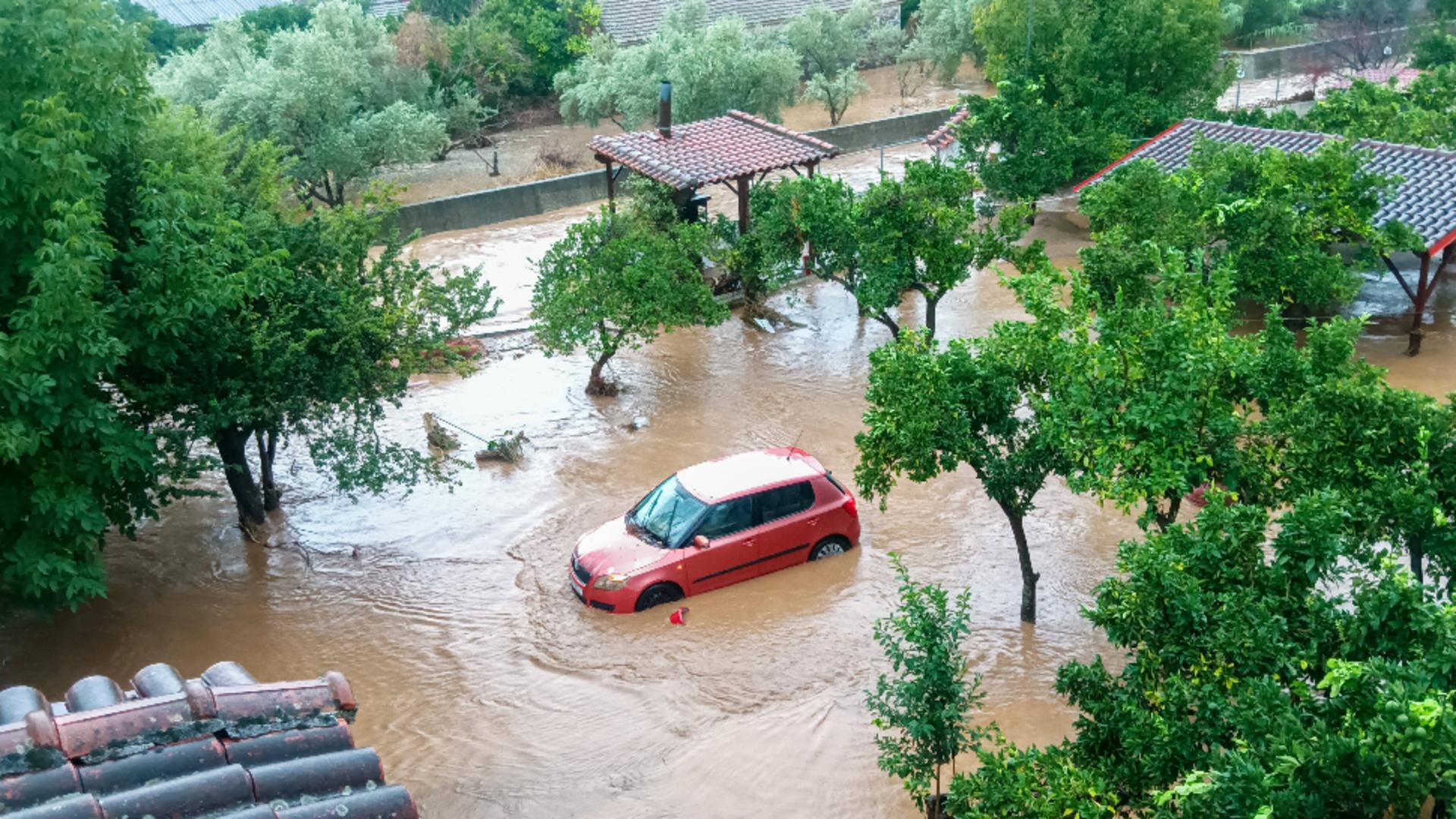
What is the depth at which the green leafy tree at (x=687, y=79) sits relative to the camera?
32344 millimetres

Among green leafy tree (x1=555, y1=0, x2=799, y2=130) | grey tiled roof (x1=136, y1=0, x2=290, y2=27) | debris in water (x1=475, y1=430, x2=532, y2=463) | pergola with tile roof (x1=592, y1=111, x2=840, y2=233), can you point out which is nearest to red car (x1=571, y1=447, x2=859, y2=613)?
debris in water (x1=475, y1=430, x2=532, y2=463)

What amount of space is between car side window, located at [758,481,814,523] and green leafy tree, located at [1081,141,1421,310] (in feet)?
18.8

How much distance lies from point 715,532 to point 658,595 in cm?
94

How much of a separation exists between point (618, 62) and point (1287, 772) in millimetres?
Result: 31640

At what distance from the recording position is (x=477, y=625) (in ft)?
45.0

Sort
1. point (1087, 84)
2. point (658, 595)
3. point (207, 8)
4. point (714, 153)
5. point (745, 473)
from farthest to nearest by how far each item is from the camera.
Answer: point (207, 8) → point (1087, 84) → point (714, 153) → point (745, 473) → point (658, 595)

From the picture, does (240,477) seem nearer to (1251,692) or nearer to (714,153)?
(714,153)

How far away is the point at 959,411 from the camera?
37.0ft

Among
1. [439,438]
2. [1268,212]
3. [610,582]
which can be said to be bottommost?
[610,582]

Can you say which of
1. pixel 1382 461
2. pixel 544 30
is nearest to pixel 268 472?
pixel 1382 461

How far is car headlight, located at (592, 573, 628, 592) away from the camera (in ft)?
44.0

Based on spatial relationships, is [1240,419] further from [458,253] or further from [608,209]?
[458,253]

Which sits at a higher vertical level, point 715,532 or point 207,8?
point 207,8

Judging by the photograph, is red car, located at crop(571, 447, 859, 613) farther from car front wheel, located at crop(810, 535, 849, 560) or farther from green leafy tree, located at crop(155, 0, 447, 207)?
green leafy tree, located at crop(155, 0, 447, 207)
